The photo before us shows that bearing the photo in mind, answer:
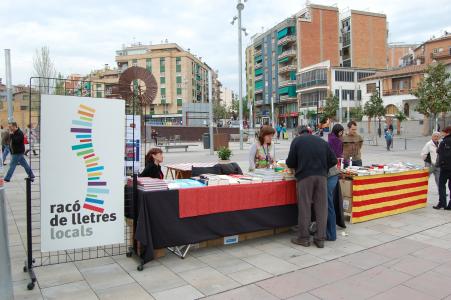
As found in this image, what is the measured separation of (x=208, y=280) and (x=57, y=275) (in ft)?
5.65

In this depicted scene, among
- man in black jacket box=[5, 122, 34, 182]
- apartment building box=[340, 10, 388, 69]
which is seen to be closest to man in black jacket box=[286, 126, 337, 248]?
man in black jacket box=[5, 122, 34, 182]

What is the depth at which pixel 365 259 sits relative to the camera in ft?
16.3

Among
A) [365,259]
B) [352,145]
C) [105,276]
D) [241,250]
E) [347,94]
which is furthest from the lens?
[347,94]

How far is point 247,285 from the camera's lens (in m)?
4.15

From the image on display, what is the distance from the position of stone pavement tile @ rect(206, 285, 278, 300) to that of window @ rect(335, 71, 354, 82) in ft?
206

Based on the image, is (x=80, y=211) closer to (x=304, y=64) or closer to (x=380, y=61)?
(x=304, y=64)

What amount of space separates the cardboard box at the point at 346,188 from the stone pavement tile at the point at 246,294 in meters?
3.20

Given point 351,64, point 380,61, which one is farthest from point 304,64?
point 380,61

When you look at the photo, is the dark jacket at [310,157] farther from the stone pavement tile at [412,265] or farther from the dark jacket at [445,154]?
the dark jacket at [445,154]

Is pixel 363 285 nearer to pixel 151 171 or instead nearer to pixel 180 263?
pixel 180 263

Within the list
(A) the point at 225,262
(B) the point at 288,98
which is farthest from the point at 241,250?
(B) the point at 288,98

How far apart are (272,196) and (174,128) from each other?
33.3m

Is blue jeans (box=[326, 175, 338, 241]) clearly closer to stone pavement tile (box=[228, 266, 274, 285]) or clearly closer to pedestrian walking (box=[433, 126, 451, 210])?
stone pavement tile (box=[228, 266, 274, 285])

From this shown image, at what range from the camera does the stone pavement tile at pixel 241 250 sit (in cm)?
516
